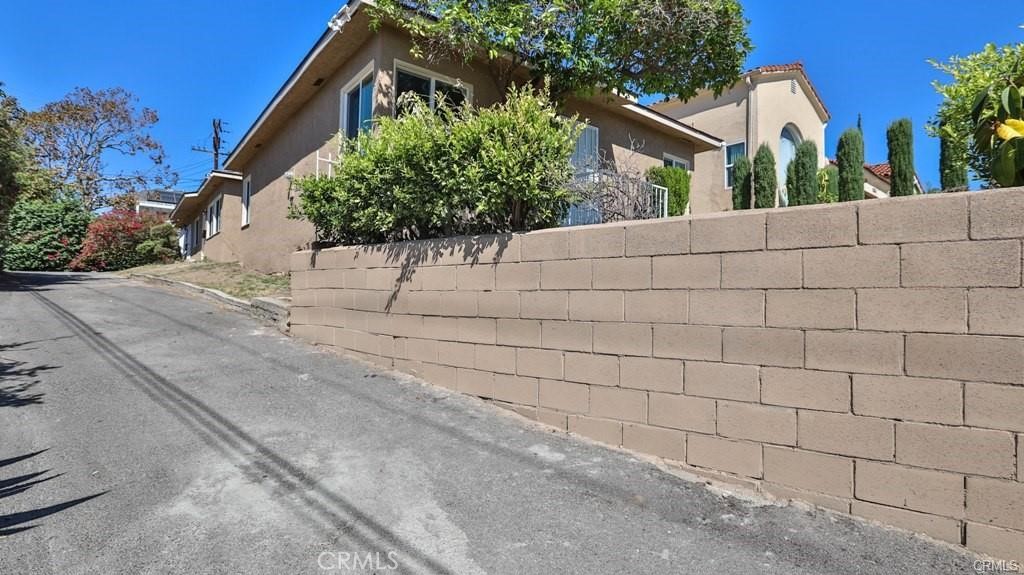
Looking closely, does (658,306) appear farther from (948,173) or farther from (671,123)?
(671,123)

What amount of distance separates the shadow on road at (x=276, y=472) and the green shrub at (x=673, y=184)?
343 inches

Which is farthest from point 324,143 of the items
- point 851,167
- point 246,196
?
point 851,167

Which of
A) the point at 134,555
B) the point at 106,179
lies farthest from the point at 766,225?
the point at 106,179

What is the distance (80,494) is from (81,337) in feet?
17.3

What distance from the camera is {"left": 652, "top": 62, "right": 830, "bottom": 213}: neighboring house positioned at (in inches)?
615

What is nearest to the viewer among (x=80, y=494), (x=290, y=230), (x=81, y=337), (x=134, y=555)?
(x=134, y=555)

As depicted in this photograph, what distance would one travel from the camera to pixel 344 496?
129 inches

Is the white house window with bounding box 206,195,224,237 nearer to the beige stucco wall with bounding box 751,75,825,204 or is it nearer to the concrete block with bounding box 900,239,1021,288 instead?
the beige stucco wall with bounding box 751,75,825,204

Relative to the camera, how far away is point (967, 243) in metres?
2.77

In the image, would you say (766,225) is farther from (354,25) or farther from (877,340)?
(354,25)

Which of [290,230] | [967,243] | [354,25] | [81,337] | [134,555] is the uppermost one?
[354,25]

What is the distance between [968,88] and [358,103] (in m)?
8.79

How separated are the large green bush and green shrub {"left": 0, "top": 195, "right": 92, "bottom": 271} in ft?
79.2

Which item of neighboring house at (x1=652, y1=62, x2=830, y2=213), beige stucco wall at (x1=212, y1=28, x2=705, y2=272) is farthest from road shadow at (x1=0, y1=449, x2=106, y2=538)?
neighboring house at (x1=652, y1=62, x2=830, y2=213)
